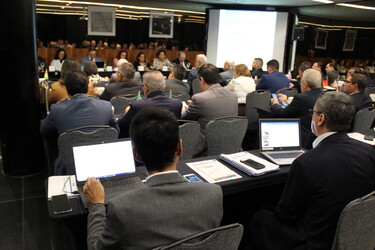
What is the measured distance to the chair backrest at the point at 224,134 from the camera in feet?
10.8

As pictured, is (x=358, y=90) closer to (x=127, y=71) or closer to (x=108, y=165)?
(x=127, y=71)

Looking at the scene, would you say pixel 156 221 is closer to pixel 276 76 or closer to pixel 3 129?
pixel 3 129

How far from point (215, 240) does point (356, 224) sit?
0.86m

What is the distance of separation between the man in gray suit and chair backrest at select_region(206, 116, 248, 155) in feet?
0.70

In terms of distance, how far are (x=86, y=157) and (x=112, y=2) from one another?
9.11 meters

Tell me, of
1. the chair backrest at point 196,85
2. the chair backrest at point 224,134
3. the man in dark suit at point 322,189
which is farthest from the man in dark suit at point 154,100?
the chair backrest at point 196,85

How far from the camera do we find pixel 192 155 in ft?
11.3

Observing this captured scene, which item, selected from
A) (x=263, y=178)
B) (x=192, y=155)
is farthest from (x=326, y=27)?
(x=263, y=178)

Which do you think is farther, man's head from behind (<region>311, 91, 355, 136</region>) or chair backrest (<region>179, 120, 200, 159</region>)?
chair backrest (<region>179, 120, 200, 159</region>)

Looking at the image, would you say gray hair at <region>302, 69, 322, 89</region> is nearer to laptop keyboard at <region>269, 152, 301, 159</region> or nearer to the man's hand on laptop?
laptop keyboard at <region>269, 152, 301, 159</region>

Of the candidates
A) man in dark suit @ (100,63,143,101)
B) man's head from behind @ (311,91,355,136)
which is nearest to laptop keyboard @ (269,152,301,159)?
man's head from behind @ (311,91,355,136)

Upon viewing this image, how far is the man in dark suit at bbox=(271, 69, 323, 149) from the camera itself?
149 inches

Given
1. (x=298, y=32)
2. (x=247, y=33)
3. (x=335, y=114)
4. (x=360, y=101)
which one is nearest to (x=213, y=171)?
(x=335, y=114)

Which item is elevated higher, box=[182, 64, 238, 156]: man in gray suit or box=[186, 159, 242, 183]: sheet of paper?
box=[182, 64, 238, 156]: man in gray suit
